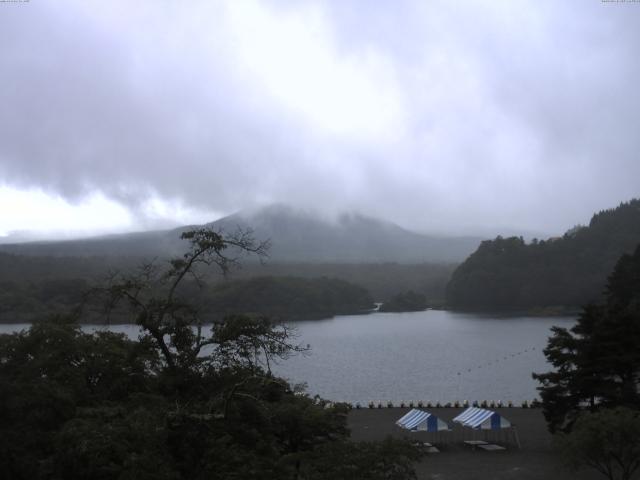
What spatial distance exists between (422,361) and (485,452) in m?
19.7

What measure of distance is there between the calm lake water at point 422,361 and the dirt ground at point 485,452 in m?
3.61

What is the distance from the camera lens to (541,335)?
45.1 m

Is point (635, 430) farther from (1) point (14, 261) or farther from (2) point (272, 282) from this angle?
(1) point (14, 261)

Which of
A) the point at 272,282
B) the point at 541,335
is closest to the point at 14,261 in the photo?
the point at 272,282

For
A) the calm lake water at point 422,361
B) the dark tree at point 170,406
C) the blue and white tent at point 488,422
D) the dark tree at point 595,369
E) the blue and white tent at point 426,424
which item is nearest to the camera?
the dark tree at point 170,406

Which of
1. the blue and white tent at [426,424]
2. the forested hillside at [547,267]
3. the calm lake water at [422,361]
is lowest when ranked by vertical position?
the calm lake water at [422,361]

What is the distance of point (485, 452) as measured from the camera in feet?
49.1

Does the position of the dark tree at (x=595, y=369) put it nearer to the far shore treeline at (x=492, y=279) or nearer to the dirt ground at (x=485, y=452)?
the dirt ground at (x=485, y=452)

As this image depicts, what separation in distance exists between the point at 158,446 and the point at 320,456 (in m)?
1.52

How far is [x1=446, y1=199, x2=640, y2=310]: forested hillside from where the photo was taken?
7119 cm

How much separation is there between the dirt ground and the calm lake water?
3.61m

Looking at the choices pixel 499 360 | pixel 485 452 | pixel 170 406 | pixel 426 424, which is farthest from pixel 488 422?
pixel 499 360

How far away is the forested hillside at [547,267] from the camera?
71.2m

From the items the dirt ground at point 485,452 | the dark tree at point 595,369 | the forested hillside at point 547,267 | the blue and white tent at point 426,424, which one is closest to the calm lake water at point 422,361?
the blue and white tent at point 426,424
